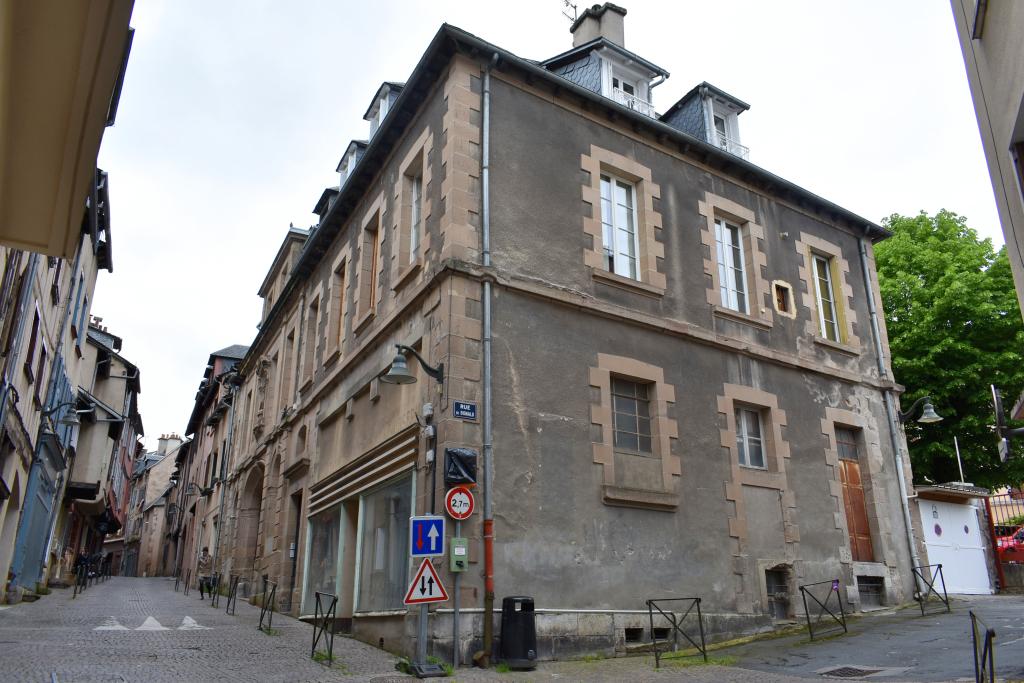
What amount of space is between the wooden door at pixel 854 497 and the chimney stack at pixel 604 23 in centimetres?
932

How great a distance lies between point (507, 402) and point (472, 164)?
141 inches

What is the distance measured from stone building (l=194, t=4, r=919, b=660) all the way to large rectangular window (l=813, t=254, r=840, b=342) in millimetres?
71

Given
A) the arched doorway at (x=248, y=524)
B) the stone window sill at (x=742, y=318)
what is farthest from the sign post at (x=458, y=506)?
the arched doorway at (x=248, y=524)

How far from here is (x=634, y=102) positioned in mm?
15055

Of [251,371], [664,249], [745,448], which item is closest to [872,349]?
[745,448]

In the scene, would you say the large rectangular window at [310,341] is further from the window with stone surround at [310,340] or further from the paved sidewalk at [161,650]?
the paved sidewalk at [161,650]

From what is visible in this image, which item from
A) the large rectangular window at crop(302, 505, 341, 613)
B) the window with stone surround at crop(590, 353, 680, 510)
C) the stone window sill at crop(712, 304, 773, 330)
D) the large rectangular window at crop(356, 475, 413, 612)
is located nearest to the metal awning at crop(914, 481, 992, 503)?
the stone window sill at crop(712, 304, 773, 330)

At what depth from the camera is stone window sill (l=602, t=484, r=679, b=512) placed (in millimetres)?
10883

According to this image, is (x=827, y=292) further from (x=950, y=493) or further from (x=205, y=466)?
(x=205, y=466)

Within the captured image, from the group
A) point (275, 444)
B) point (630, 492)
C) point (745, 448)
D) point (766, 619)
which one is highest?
point (275, 444)

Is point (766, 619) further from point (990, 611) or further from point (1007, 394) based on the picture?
point (1007, 394)

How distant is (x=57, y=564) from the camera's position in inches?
1002

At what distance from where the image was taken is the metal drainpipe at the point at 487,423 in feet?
30.6

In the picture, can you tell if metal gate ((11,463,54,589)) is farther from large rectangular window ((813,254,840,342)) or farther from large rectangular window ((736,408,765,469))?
large rectangular window ((813,254,840,342))
